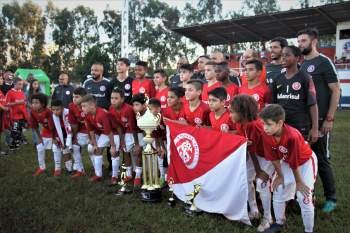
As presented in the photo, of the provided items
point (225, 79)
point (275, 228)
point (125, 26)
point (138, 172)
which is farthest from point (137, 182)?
point (125, 26)

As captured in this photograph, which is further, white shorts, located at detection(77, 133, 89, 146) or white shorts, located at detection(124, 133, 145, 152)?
white shorts, located at detection(77, 133, 89, 146)

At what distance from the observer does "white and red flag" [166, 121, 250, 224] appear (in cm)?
427

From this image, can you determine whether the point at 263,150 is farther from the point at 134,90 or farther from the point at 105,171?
the point at 105,171

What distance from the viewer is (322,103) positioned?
4.71 meters

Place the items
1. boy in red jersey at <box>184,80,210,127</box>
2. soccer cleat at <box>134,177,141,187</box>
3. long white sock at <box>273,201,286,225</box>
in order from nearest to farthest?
long white sock at <box>273,201,286,225</box>
boy in red jersey at <box>184,80,210,127</box>
soccer cleat at <box>134,177,141,187</box>

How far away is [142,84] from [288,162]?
3.78m

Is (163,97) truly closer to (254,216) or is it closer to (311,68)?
(311,68)

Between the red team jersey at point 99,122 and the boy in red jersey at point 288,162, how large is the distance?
123 inches

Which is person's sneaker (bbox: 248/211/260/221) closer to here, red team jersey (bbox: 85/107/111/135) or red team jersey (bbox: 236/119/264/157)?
red team jersey (bbox: 236/119/264/157)

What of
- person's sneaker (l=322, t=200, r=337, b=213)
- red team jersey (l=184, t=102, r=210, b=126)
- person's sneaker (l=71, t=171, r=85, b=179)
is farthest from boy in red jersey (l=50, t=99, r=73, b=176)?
person's sneaker (l=322, t=200, r=337, b=213)

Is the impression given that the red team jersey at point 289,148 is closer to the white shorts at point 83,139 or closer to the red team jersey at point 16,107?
the white shorts at point 83,139

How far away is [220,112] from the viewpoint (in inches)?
189

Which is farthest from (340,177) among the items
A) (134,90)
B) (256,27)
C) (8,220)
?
(256,27)

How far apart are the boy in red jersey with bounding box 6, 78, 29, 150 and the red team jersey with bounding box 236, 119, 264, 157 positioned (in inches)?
296
